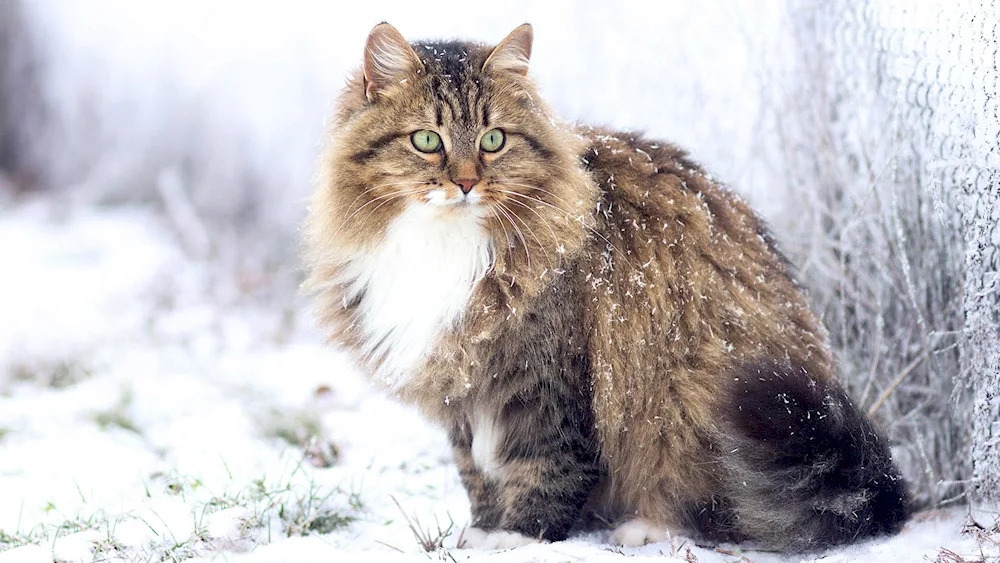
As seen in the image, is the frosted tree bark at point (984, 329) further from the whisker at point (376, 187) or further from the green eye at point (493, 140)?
the whisker at point (376, 187)

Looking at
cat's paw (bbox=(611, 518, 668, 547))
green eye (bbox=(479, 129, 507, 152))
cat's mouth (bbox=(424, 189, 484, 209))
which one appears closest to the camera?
cat's mouth (bbox=(424, 189, 484, 209))

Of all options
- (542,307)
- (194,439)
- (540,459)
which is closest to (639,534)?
(540,459)

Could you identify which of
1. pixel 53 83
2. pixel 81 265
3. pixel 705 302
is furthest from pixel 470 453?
pixel 53 83

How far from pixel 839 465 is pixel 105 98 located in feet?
22.3

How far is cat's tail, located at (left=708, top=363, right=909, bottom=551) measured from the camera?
2.18 meters

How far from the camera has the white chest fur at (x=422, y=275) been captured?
2398 millimetres

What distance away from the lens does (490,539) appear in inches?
97.7

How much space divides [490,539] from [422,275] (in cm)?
79

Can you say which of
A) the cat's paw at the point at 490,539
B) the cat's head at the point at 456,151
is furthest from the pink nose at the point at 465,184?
the cat's paw at the point at 490,539

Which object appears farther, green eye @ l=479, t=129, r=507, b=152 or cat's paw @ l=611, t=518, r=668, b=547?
cat's paw @ l=611, t=518, r=668, b=547

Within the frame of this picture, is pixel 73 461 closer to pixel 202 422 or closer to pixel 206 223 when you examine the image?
pixel 202 422

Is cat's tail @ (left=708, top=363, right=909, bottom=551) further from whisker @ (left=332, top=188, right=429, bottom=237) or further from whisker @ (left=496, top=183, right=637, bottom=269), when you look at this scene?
whisker @ (left=332, top=188, right=429, bottom=237)

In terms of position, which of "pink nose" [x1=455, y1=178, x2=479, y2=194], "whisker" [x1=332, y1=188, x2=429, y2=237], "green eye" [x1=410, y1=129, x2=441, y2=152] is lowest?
"whisker" [x1=332, y1=188, x2=429, y2=237]

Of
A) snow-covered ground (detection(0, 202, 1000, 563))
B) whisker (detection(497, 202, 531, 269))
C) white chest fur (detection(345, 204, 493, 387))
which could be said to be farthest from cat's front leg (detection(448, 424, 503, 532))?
whisker (detection(497, 202, 531, 269))
